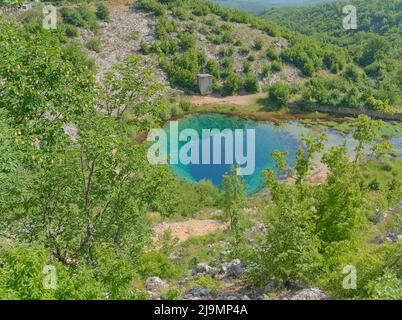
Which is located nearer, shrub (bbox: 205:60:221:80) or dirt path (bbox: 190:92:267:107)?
dirt path (bbox: 190:92:267:107)

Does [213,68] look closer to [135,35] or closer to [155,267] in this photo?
[135,35]

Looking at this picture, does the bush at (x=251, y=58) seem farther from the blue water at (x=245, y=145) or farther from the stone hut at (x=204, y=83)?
the blue water at (x=245, y=145)

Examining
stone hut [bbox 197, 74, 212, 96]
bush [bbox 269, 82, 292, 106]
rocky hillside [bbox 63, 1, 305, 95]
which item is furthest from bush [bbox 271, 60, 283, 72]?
stone hut [bbox 197, 74, 212, 96]

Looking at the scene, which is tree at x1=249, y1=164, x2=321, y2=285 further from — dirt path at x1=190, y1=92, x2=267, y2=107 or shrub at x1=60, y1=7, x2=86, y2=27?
shrub at x1=60, y1=7, x2=86, y2=27

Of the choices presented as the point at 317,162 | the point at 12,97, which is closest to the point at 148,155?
the point at 12,97

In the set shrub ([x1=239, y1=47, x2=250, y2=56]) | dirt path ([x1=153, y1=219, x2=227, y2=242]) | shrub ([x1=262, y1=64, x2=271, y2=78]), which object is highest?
shrub ([x1=239, y1=47, x2=250, y2=56])

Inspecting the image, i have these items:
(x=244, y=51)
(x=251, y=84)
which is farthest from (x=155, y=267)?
(x=244, y=51)

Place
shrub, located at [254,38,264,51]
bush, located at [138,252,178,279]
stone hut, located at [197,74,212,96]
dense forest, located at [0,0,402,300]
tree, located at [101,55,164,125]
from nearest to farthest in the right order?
dense forest, located at [0,0,402,300] → tree, located at [101,55,164,125] → bush, located at [138,252,178,279] → stone hut, located at [197,74,212,96] → shrub, located at [254,38,264,51]

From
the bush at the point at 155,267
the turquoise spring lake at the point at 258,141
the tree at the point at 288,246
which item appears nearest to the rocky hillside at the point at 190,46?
the turquoise spring lake at the point at 258,141
